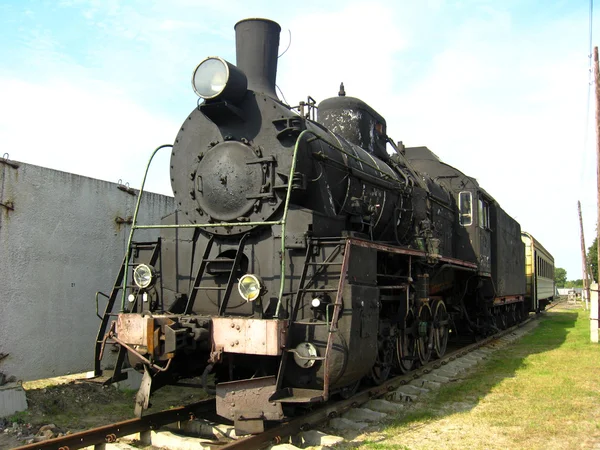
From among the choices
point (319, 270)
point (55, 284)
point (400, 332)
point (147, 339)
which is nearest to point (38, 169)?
point (55, 284)

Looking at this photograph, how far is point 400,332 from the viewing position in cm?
752

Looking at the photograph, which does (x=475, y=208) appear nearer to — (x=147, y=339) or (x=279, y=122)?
(x=279, y=122)

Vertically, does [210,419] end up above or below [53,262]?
below

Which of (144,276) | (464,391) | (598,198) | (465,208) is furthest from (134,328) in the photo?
(598,198)

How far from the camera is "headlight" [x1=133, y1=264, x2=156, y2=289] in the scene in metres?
5.88

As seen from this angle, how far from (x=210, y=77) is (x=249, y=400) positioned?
11.3 ft

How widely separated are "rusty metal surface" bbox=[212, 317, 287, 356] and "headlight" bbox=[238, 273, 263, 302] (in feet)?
0.78

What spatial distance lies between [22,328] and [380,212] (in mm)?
5047

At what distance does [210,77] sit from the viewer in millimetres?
5867

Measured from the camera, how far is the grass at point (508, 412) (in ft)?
16.8

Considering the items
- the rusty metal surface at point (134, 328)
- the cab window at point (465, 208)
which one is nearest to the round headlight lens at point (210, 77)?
the rusty metal surface at point (134, 328)

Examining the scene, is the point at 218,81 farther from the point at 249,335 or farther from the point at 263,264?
the point at 249,335

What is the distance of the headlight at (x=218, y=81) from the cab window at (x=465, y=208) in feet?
23.0

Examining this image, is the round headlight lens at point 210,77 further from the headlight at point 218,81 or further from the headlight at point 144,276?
the headlight at point 144,276
